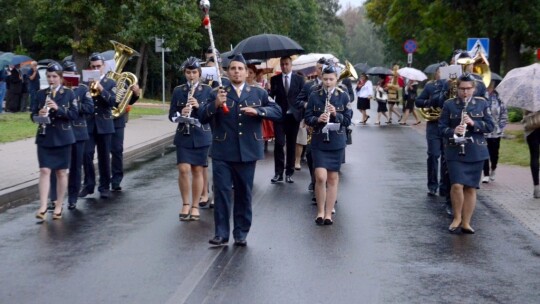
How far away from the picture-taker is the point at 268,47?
555 inches

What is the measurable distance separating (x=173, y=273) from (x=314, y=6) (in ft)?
228

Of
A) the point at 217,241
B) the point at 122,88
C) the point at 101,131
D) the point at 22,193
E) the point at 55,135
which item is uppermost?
the point at 122,88

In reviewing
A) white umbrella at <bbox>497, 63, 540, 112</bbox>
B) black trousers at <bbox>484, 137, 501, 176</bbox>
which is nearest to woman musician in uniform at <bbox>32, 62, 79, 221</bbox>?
white umbrella at <bbox>497, 63, 540, 112</bbox>

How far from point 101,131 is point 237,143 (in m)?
3.95

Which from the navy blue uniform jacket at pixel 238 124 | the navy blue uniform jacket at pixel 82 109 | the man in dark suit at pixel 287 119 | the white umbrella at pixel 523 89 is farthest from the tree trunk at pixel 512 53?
the navy blue uniform jacket at pixel 238 124

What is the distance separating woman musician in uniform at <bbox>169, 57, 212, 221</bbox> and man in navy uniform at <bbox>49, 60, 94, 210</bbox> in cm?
120

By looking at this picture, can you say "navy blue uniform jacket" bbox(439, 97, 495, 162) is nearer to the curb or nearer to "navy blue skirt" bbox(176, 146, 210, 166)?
"navy blue skirt" bbox(176, 146, 210, 166)

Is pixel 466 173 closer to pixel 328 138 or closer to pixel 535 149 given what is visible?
pixel 328 138

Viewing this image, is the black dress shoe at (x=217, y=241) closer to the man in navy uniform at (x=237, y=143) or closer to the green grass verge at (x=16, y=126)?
the man in navy uniform at (x=237, y=143)

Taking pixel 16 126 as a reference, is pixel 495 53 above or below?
above

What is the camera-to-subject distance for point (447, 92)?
11.2 m

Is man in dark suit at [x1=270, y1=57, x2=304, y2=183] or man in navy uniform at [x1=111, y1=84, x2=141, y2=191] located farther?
man in dark suit at [x1=270, y1=57, x2=304, y2=183]

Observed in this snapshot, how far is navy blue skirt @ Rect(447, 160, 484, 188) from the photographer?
32.2 feet

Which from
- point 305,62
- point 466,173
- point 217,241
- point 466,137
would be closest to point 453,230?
point 466,173
